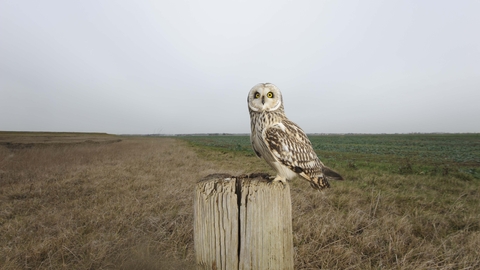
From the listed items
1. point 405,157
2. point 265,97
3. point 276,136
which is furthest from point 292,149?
point 405,157

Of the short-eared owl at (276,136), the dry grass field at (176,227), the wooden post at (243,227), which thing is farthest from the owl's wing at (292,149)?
the dry grass field at (176,227)

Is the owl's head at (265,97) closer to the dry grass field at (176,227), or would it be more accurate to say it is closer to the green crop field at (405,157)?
the dry grass field at (176,227)

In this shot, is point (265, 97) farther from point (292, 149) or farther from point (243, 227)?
point (243, 227)

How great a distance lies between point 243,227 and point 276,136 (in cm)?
113

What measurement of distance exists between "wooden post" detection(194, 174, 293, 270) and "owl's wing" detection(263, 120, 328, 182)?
84cm

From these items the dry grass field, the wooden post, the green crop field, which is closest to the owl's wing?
the wooden post

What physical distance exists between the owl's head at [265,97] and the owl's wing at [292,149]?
24cm

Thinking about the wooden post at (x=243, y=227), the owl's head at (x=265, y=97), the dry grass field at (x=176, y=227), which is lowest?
the dry grass field at (x=176, y=227)

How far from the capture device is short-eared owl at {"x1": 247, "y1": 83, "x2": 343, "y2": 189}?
215cm

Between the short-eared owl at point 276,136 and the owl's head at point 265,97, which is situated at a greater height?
the owl's head at point 265,97

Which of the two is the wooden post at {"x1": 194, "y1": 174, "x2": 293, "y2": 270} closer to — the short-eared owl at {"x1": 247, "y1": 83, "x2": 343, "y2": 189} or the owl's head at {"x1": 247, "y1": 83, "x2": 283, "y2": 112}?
the short-eared owl at {"x1": 247, "y1": 83, "x2": 343, "y2": 189}

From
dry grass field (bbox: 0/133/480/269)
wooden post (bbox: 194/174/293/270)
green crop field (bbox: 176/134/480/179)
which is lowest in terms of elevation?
green crop field (bbox: 176/134/480/179)

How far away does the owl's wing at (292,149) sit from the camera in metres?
2.14

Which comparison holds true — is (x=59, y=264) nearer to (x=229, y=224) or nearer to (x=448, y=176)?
(x=229, y=224)
